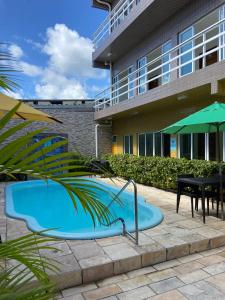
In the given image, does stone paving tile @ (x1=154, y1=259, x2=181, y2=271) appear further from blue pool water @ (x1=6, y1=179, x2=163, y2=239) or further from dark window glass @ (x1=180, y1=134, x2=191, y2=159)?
dark window glass @ (x1=180, y1=134, x2=191, y2=159)

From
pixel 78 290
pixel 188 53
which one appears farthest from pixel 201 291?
pixel 188 53

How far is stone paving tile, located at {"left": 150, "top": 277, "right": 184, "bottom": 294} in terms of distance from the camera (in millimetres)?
3449

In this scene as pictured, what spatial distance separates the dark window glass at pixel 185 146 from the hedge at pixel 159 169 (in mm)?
1261

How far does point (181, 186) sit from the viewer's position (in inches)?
253

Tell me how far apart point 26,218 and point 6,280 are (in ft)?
16.9

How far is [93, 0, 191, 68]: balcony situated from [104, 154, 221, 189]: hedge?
6.00m

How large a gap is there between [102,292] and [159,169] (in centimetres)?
710

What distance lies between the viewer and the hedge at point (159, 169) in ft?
27.1

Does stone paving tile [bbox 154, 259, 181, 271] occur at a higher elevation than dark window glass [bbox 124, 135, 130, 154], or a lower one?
lower

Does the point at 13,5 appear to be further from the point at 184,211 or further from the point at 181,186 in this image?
the point at 184,211

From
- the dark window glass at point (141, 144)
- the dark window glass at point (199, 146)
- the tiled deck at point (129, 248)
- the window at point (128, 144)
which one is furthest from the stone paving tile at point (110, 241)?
the window at point (128, 144)

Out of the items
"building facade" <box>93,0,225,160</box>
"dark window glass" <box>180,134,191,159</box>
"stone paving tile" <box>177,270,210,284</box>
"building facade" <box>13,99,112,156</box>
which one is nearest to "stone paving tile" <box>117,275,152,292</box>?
"stone paving tile" <box>177,270,210,284</box>

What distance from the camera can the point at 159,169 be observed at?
1020cm

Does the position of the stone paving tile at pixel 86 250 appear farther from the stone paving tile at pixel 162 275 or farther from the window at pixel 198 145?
the window at pixel 198 145
